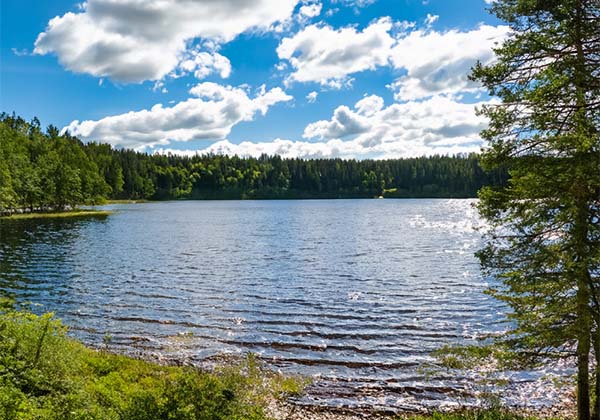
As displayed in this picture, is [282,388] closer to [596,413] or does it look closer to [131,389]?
[131,389]

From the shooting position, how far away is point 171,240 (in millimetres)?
57281

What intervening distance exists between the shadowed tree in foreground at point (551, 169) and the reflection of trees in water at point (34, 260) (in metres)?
26.7

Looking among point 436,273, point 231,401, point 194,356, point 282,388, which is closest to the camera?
point 231,401

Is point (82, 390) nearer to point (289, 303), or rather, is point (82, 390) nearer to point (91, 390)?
point (91, 390)

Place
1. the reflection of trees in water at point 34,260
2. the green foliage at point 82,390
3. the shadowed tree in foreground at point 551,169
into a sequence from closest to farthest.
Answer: the green foliage at point 82,390 → the shadowed tree in foreground at point 551,169 → the reflection of trees in water at point 34,260

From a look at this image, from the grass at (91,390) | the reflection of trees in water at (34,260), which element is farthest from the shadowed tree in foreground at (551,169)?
the reflection of trees in water at (34,260)

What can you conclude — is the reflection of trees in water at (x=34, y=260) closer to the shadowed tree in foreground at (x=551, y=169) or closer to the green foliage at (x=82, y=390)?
the green foliage at (x=82, y=390)

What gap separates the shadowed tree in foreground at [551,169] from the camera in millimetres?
10242

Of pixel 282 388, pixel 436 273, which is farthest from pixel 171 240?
pixel 282 388

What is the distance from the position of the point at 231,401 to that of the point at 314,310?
15.7 m

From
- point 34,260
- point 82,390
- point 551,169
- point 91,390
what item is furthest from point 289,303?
point 34,260

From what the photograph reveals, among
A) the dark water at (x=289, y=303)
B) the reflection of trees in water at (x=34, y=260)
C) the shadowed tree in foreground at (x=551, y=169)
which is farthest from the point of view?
the reflection of trees in water at (x=34, y=260)

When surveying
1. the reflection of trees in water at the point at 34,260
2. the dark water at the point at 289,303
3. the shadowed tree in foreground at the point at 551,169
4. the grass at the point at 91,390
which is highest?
the shadowed tree in foreground at the point at 551,169

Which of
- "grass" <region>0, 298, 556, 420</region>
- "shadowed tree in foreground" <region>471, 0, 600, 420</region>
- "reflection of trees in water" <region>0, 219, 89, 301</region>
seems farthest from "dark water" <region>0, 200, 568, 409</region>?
"shadowed tree in foreground" <region>471, 0, 600, 420</region>
